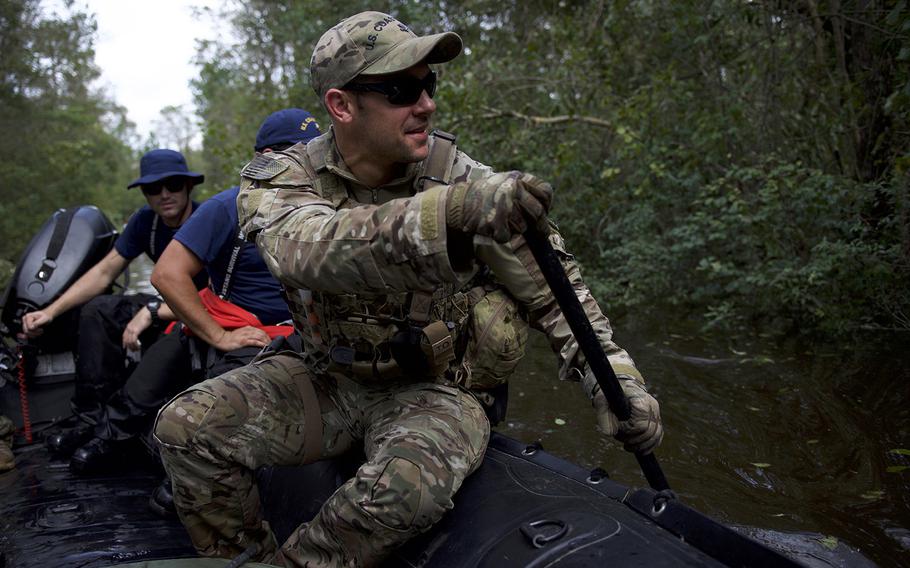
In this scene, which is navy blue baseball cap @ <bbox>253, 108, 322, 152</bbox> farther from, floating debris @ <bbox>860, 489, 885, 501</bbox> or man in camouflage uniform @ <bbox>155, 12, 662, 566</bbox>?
floating debris @ <bbox>860, 489, 885, 501</bbox>

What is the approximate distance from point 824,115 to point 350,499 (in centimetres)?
745

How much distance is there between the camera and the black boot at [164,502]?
11.2ft

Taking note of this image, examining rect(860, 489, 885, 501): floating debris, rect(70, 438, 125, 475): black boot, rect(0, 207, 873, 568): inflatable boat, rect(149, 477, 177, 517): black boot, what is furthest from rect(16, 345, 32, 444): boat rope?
rect(860, 489, 885, 501): floating debris

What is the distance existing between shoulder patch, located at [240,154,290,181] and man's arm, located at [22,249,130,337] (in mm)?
2865

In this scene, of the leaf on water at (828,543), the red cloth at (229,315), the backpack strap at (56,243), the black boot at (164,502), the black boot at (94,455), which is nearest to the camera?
the leaf on water at (828,543)

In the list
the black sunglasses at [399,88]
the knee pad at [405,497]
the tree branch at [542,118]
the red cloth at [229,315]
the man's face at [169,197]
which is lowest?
the knee pad at [405,497]

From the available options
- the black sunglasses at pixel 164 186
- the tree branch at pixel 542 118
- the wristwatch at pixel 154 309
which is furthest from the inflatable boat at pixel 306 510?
the tree branch at pixel 542 118

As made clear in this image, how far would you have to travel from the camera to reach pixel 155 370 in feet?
13.1

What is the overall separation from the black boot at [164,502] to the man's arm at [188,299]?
718 millimetres

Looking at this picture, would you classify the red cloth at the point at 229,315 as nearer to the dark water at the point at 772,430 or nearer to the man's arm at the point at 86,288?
the man's arm at the point at 86,288

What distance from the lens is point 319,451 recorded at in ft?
8.64

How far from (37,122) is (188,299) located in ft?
78.6

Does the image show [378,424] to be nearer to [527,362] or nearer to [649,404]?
[649,404]

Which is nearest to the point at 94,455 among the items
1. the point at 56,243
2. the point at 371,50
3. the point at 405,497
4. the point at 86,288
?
the point at 86,288
